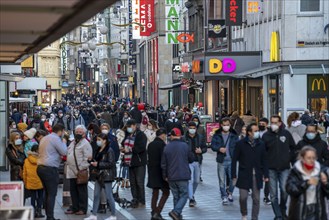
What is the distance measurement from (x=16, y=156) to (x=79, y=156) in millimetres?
1483

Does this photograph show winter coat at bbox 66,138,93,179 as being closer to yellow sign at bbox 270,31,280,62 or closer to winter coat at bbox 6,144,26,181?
winter coat at bbox 6,144,26,181

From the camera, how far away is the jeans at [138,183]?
1955 cm

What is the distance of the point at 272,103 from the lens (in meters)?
43.1

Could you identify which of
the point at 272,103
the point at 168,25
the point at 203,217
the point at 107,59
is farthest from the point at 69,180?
the point at 107,59

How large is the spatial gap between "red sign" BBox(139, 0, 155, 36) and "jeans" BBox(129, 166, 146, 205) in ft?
191

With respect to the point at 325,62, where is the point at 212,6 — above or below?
above

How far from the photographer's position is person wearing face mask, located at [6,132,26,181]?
61.0 feet

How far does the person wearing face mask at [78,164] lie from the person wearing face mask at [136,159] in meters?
1.38

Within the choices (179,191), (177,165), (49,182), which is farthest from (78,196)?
(177,165)

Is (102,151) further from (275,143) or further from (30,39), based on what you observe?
(30,39)

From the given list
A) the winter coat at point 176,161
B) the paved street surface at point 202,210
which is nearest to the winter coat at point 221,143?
the paved street surface at point 202,210

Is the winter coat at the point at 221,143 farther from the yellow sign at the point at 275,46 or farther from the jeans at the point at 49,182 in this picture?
the yellow sign at the point at 275,46

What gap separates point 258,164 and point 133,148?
3775 millimetres

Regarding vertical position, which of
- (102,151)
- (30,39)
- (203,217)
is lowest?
(203,217)
